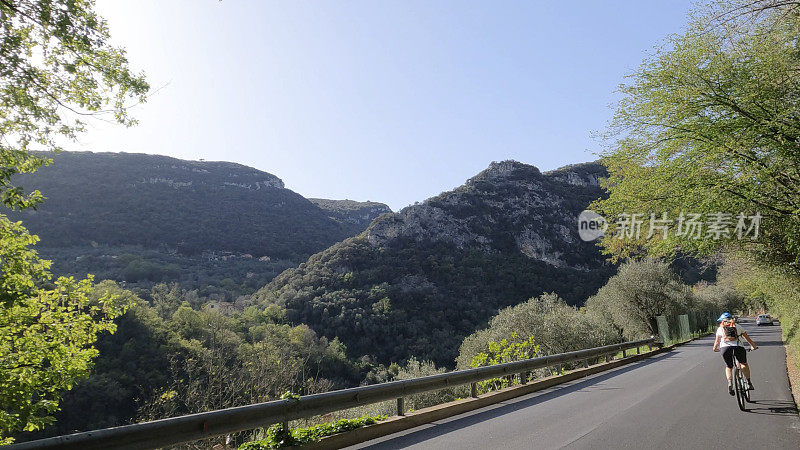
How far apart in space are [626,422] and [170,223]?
414 ft

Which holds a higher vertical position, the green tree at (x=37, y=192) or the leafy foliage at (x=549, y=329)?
the green tree at (x=37, y=192)

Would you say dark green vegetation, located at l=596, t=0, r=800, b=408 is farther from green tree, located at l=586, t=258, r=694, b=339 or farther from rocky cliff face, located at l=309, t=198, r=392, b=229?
rocky cliff face, located at l=309, t=198, r=392, b=229

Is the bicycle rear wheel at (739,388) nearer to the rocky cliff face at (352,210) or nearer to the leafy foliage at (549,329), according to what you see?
the leafy foliage at (549,329)

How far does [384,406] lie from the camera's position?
600 inches

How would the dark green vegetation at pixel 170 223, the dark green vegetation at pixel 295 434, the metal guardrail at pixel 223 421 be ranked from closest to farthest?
the metal guardrail at pixel 223 421 < the dark green vegetation at pixel 295 434 < the dark green vegetation at pixel 170 223

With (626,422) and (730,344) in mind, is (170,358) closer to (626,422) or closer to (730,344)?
(626,422)

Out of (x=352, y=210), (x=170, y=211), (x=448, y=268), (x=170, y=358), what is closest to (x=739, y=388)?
(x=170, y=358)

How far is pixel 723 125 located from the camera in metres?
8.66

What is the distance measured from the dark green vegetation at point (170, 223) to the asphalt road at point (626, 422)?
88.7 meters

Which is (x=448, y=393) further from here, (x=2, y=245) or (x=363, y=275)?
(x=363, y=275)

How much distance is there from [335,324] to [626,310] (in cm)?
4921

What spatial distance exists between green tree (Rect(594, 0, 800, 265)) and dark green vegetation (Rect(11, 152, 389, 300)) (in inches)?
3561

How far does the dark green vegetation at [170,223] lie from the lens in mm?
91812

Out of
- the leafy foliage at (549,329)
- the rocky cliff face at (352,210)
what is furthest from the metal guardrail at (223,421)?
the rocky cliff face at (352,210)
